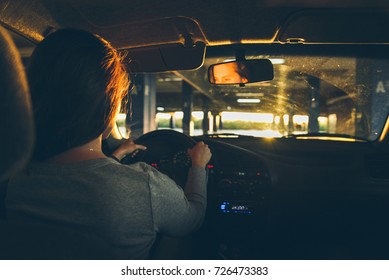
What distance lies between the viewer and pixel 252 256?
3.05 metres

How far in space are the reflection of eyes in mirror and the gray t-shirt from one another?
1.79m

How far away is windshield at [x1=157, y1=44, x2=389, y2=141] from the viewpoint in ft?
11.9

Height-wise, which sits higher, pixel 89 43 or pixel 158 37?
pixel 158 37

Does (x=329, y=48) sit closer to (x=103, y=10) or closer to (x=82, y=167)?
(x=103, y=10)

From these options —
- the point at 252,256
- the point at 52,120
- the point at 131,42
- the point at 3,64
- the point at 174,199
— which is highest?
the point at 131,42

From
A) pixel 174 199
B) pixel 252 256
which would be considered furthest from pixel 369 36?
pixel 174 199

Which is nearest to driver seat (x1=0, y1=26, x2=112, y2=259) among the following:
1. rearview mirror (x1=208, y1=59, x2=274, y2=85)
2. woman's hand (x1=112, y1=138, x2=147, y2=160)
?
woman's hand (x1=112, y1=138, x2=147, y2=160)

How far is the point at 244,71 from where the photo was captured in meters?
3.16

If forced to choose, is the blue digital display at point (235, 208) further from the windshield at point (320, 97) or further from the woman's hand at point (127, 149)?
the windshield at point (320, 97)

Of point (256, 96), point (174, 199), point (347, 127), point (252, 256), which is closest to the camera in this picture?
point (174, 199)

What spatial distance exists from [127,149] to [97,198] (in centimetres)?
121

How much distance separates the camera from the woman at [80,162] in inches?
55.0

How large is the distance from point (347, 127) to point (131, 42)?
2483 mm

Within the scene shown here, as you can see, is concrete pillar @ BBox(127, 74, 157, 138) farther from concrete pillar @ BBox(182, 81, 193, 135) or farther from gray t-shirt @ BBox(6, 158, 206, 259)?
gray t-shirt @ BBox(6, 158, 206, 259)
